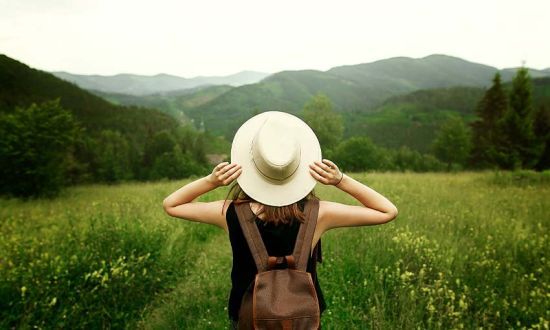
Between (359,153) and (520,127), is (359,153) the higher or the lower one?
the lower one

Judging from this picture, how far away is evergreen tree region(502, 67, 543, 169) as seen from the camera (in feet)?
86.6

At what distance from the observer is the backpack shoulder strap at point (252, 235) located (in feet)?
5.69

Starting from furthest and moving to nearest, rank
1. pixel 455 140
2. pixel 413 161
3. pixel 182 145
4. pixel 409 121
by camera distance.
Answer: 1. pixel 409 121
2. pixel 413 161
3. pixel 182 145
4. pixel 455 140

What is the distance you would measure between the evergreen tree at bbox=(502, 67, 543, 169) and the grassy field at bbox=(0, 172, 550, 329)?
83.3 ft

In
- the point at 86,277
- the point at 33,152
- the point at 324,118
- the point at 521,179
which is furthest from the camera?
the point at 324,118

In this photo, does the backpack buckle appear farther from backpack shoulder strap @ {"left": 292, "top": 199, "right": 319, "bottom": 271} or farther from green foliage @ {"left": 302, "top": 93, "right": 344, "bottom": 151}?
green foliage @ {"left": 302, "top": 93, "right": 344, "bottom": 151}

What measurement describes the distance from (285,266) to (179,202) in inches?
29.8

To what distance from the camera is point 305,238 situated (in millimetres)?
1751

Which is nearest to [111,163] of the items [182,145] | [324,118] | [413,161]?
[182,145]

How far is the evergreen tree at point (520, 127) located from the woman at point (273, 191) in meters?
30.3

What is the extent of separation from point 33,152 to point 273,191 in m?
22.0

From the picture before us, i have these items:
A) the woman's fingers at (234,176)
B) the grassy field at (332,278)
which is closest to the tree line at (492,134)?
the grassy field at (332,278)

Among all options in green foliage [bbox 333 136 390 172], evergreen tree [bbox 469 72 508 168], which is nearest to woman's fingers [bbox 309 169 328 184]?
evergreen tree [bbox 469 72 508 168]

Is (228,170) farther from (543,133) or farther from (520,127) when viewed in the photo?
(543,133)
